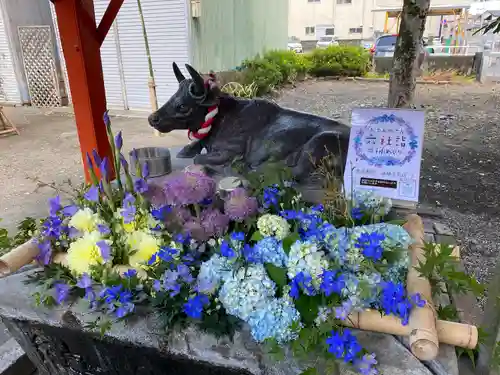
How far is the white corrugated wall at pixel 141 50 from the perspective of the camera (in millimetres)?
Result: 6961

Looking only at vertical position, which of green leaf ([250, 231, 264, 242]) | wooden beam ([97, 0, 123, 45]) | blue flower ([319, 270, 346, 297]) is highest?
wooden beam ([97, 0, 123, 45])

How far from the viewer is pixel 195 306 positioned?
3.72 ft

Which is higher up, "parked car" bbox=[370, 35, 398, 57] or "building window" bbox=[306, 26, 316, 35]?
"building window" bbox=[306, 26, 316, 35]

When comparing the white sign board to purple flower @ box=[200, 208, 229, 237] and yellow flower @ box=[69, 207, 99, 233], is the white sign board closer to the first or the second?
purple flower @ box=[200, 208, 229, 237]

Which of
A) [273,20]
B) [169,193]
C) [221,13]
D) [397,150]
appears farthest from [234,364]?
[273,20]

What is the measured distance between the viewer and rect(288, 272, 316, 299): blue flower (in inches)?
43.3

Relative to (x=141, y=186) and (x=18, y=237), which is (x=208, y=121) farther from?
(x=18, y=237)

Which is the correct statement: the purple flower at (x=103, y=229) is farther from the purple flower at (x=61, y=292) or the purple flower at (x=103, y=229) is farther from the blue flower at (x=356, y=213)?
the blue flower at (x=356, y=213)

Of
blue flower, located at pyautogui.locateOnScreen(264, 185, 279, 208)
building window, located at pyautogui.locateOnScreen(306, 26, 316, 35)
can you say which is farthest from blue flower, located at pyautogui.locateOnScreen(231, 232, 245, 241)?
building window, located at pyautogui.locateOnScreen(306, 26, 316, 35)

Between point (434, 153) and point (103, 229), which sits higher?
point (103, 229)

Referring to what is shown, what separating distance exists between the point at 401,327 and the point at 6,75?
997cm

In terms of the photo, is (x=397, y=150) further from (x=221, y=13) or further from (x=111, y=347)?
(x=221, y=13)

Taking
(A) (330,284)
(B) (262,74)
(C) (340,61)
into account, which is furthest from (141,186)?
(C) (340,61)

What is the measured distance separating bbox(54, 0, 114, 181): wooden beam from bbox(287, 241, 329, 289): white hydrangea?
1616 mm
